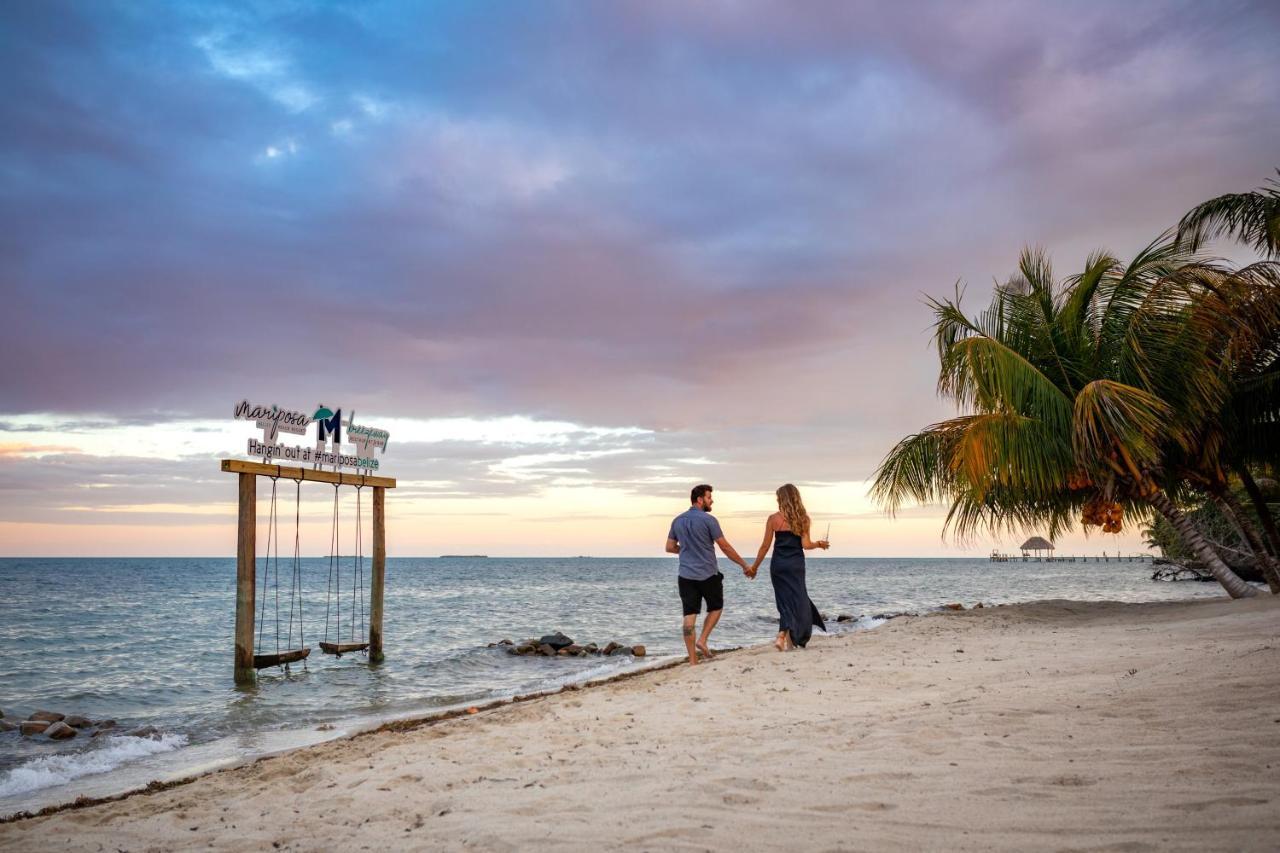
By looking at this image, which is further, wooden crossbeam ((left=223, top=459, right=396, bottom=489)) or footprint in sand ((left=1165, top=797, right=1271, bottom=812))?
wooden crossbeam ((left=223, top=459, right=396, bottom=489))

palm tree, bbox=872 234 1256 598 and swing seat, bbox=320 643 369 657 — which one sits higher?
palm tree, bbox=872 234 1256 598

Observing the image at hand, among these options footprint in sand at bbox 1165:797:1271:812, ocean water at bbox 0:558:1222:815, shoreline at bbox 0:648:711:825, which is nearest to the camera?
footprint in sand at bbox 1165:797:1271:812

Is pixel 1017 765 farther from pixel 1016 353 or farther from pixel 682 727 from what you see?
pixel 1016 353

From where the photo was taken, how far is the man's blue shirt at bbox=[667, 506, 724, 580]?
1070cm

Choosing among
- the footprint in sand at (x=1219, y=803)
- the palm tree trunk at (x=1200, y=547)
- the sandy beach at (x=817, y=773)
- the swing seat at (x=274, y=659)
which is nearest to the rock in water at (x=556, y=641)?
the swing seat at (x=274, y=659)

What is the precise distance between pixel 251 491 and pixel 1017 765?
1433 cm

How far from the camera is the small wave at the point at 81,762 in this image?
891 centimetres

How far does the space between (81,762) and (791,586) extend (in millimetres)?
9032

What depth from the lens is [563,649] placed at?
67.2 ft

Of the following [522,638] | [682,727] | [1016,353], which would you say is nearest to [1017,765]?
[682,727]

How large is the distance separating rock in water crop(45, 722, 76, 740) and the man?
8868 millimetres

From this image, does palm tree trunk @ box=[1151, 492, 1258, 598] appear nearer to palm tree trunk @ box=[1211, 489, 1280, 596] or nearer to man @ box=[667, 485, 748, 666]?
palm tree trunk @ box=[1211, 489, 1280, 596]

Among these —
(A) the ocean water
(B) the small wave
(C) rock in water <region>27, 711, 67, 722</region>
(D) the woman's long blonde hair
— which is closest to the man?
(D) the woman's long blonde hair

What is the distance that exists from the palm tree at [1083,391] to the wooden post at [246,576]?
12808 mm
